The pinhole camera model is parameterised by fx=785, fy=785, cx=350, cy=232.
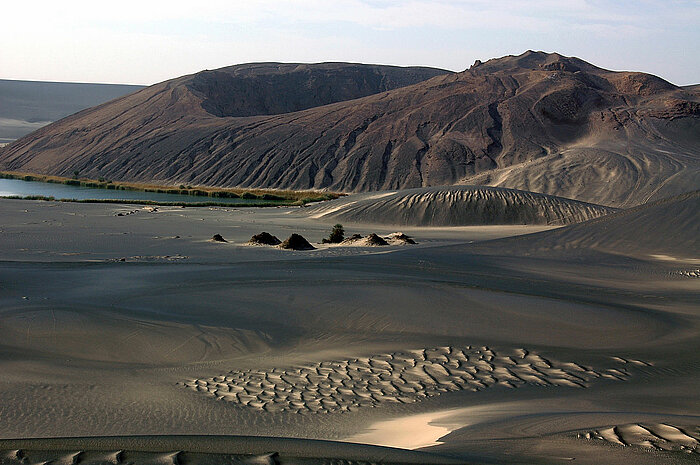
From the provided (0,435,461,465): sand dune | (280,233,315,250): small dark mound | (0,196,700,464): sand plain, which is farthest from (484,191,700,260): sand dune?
(0,435,461,465): sand dune

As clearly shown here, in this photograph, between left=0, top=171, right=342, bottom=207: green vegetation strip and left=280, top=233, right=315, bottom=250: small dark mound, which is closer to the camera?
left=280, top=233, right=315, bottom=250: small dark mound

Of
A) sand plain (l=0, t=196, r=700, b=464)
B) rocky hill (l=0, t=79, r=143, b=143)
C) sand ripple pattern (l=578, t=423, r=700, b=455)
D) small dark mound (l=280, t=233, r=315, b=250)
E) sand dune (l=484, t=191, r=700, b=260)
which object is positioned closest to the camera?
sand ripple pattern (l=578, t=423, r=700, b=455)

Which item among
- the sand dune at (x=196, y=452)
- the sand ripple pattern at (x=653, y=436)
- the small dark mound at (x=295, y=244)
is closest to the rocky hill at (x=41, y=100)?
the small dark mound at (x=295, y=244)

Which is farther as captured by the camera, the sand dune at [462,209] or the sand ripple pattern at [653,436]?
the sand dune at [462,209]

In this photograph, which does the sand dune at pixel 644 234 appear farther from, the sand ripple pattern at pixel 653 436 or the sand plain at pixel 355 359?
the sand ripple pattern at pixel 653 436

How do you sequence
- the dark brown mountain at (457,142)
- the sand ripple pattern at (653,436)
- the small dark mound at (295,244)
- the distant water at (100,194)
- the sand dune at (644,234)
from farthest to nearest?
1. the dark brown mountain at (457,142)
2. the distant water at (100,194)
3. the small dark mound at (295,244)
4. the sand dune at (644,234)
5. the sand ripple pattern at (653,436)

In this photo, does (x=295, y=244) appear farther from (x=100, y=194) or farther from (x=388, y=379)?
(x=100, y=194)

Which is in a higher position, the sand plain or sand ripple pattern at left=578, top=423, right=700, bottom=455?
sand ripple pattern at left=578, top=423, right=700, bottom=455

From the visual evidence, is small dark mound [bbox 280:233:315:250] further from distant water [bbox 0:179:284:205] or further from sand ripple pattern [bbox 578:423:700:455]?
distant water [bbox 0:179:284:205]
